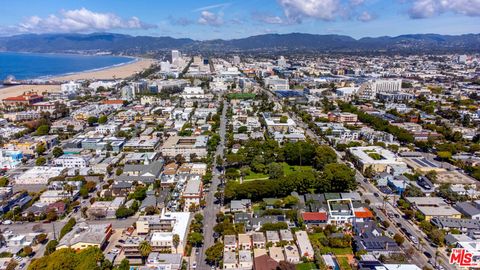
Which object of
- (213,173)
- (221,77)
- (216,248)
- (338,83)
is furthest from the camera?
(221,77)

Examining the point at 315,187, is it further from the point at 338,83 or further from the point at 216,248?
the point at 338,83

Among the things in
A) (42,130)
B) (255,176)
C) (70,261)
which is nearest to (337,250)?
(255,176)

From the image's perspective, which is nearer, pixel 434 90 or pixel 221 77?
pixel 434 90

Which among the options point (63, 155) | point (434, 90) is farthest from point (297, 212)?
point (434, 90)

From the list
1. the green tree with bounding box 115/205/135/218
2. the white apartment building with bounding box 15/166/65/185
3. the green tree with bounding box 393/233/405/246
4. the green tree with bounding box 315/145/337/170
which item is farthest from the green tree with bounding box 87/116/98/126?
the green tree with bounding box 393/233/405/246

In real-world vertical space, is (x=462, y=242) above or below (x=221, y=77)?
below

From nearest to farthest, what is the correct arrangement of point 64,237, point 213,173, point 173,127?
point 64,237, point 213,173, point 173,127
